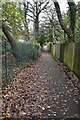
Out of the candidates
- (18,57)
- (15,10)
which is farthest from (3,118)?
(18,57)

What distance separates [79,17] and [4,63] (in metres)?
9.67

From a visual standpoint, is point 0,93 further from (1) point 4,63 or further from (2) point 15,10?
(2) point 15,10

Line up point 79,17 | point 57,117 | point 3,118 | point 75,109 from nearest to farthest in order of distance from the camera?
point 3,118 < point 57,117 < point 75,109 < point 79,17

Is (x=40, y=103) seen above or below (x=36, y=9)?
below

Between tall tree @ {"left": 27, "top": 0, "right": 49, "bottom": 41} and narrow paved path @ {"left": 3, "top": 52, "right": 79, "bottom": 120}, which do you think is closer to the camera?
narrow paved path @ {"left": 3, "top": 52, "right": 79, "bottom": 120}

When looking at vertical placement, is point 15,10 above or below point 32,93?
above

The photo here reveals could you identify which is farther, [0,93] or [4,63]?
[4,63]

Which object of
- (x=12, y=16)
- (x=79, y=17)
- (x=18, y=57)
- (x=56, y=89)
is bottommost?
(x=56, y=89)

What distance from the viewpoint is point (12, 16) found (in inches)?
245

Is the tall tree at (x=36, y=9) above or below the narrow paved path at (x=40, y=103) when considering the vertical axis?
above

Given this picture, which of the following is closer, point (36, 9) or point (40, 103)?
point (40, 103)

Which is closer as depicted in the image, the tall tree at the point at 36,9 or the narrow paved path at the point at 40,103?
the narrow paved path at the point at 40,103

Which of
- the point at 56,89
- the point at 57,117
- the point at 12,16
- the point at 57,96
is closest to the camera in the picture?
the point at 57,117

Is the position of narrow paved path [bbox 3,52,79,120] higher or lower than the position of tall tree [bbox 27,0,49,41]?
lower
